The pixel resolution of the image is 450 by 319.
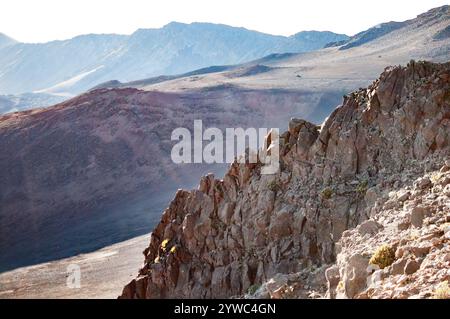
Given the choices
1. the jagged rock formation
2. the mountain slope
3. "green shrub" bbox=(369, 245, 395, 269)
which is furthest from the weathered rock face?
the mountain slope

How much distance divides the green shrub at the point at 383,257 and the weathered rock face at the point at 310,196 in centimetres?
87

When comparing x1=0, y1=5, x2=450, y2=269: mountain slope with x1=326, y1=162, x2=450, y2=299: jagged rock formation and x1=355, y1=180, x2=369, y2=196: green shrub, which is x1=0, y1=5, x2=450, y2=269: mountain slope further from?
x1=326, y1=162, x2=450, y2=299: jagged rock formation

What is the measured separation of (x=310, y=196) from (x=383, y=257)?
5.53m

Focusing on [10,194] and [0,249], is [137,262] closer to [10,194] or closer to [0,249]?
[0,249]

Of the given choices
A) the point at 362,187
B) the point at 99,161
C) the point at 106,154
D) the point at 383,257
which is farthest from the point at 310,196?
the point at 106,154

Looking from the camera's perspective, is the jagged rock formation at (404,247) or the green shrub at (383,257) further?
the green shrub at (383,257)

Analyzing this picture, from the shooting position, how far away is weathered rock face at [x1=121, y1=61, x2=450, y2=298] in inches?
490

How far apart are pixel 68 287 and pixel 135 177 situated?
2958cm

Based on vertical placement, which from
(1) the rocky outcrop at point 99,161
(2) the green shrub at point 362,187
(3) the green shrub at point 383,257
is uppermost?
(2) the green shrub at point 362,187

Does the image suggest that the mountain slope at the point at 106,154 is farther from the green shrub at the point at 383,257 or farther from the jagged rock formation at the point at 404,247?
the green shrub at the point at 383,257

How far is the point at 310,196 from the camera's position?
14.3m

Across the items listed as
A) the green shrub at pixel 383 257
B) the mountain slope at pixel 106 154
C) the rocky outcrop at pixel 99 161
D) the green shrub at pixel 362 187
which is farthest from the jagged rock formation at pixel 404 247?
the rocky outcrop at pixel 99 161

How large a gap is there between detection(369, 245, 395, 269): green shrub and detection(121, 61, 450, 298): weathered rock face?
2.85 ft

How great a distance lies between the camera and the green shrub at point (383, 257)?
28.7 ft
